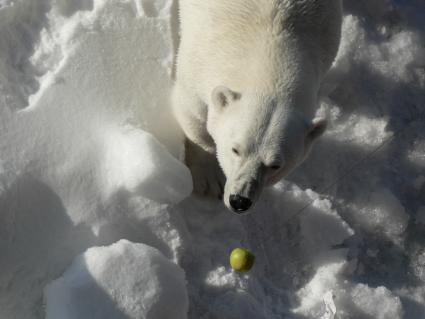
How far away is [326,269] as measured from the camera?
3.27 meters

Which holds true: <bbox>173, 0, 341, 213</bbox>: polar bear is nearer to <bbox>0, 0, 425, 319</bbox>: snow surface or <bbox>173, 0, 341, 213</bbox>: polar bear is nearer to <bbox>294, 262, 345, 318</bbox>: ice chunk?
<bbox>0, 0, 425, 319</bbox>: snow surface

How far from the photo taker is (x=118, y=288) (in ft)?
8.53

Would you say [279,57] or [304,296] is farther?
[304,296]

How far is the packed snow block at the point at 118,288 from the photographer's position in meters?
2.56

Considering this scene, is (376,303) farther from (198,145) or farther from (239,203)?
(198,145)

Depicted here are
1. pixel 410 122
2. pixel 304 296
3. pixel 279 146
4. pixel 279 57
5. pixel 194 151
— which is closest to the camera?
pixel 279 146

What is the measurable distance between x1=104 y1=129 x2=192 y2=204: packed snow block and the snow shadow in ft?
0.90

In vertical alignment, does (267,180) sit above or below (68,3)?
below

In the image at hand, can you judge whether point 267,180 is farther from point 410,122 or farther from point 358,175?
point 410,122

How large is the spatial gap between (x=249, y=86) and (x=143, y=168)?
625mm

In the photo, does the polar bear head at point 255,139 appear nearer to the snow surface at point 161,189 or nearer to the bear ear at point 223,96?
the bear ear at point 223,96

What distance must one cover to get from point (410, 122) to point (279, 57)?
1448 millimetres

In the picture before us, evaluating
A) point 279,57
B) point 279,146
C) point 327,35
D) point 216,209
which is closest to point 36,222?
point 216,209

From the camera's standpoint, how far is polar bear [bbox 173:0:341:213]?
274 centimetres
